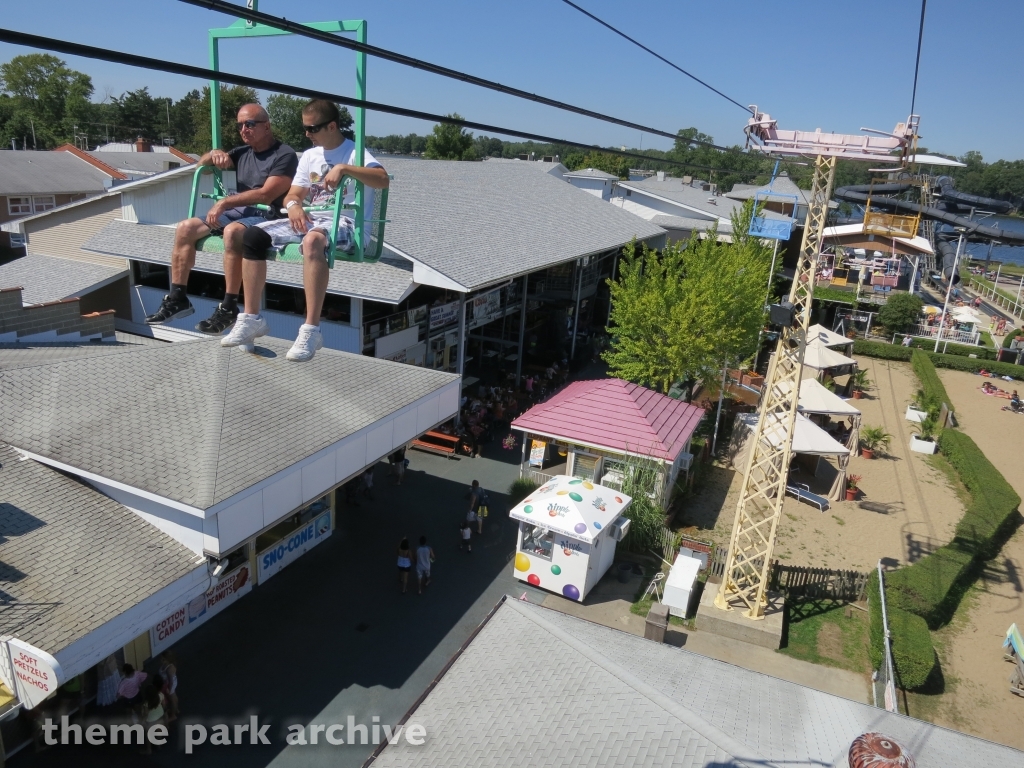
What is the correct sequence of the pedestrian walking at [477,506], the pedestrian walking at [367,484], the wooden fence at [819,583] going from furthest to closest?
the pedestrian walking at [367,484]
the pedestrian walking at [477,506]
the wooden fence at [819,583]

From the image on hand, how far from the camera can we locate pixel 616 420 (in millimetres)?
18828

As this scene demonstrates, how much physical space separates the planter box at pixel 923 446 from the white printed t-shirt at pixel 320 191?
26.5m

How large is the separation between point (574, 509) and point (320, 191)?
34.4ft

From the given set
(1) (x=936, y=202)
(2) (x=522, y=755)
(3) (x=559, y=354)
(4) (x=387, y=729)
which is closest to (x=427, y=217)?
(3) (x=559, y=354)

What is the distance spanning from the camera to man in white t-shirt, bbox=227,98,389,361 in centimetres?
529

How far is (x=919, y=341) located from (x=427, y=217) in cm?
3220

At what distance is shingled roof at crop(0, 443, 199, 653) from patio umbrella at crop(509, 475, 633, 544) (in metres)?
6.87

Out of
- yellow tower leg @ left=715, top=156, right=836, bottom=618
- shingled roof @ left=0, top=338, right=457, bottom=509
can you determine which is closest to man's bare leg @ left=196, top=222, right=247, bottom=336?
shingled roof @ left=0, top=338, right=457, bottom=509

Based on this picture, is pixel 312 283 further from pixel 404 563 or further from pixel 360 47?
pixel 404 563

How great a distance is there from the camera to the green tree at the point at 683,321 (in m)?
22.0

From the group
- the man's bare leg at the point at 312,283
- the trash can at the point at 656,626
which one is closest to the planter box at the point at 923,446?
the trash can at the point at 656,626

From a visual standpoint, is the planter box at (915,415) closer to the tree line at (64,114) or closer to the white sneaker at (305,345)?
the white sneaker at (305,345)

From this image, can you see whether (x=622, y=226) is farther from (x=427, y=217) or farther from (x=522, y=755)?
(x=522, y=755)

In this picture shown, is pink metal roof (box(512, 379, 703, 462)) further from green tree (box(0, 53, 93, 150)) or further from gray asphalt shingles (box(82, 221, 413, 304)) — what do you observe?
green tree (box(0, 53, 93, 150))
